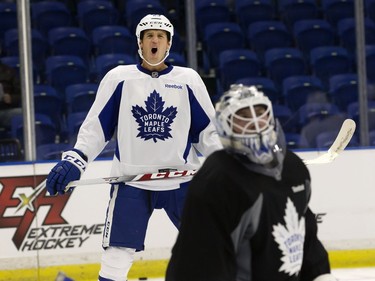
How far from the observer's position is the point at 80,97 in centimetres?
633

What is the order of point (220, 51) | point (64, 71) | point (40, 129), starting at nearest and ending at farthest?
point (40, 129) → point (64, 71) → point (220, 51)

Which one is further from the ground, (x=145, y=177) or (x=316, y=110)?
(x=316, y=110)

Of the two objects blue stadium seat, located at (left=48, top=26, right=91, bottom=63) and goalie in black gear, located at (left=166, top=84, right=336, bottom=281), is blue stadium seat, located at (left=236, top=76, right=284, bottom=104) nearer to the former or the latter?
blue stadium seat, located at (left=48, top=26, right=91, bottom=63)

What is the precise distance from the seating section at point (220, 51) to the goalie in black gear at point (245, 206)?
145 inches

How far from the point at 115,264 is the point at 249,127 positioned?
1.73 metres

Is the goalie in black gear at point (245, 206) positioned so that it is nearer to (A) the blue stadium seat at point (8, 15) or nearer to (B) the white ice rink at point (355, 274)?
(B) the white ice rink at point (355, 274)

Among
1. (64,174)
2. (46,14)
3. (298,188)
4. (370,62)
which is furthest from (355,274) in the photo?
(298,188)

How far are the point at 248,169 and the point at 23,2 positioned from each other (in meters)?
4.04

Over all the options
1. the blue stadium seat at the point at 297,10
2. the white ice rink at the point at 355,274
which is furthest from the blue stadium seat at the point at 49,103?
the blue stadium seat at the point at 297,10

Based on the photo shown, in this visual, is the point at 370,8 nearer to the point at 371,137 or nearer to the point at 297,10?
the point at 297,10

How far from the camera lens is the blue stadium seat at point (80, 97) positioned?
20.7 feet

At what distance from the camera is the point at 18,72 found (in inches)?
246

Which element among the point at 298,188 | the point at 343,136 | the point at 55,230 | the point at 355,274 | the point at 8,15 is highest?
the point at 8,15

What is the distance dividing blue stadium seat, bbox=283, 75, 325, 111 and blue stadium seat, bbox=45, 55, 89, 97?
1.24 m
